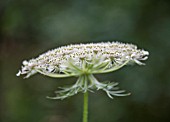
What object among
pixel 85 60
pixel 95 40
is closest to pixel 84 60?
pixel 85 60

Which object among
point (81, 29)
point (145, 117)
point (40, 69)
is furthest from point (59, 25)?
point (40, 69)

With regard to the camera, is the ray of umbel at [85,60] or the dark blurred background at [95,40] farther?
the dark blurred background at [95,40]

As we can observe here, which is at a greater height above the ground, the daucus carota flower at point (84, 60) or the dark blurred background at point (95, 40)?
the dark blurred background at point (95, 40)

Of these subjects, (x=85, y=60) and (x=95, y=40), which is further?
(x=95, y=40)

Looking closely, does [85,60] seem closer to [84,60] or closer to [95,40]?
[84,60]

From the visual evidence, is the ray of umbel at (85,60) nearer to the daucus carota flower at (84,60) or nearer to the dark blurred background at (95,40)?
the daucus carota flower at (84,60)

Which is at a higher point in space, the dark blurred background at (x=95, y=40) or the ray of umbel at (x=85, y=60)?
the dark blurred background at (x=95, y=40)

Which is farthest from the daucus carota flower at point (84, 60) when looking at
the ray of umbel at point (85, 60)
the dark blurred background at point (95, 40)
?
the dark blurred background at point (95, 40)

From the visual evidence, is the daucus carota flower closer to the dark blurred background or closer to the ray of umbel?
the ray of umbel
